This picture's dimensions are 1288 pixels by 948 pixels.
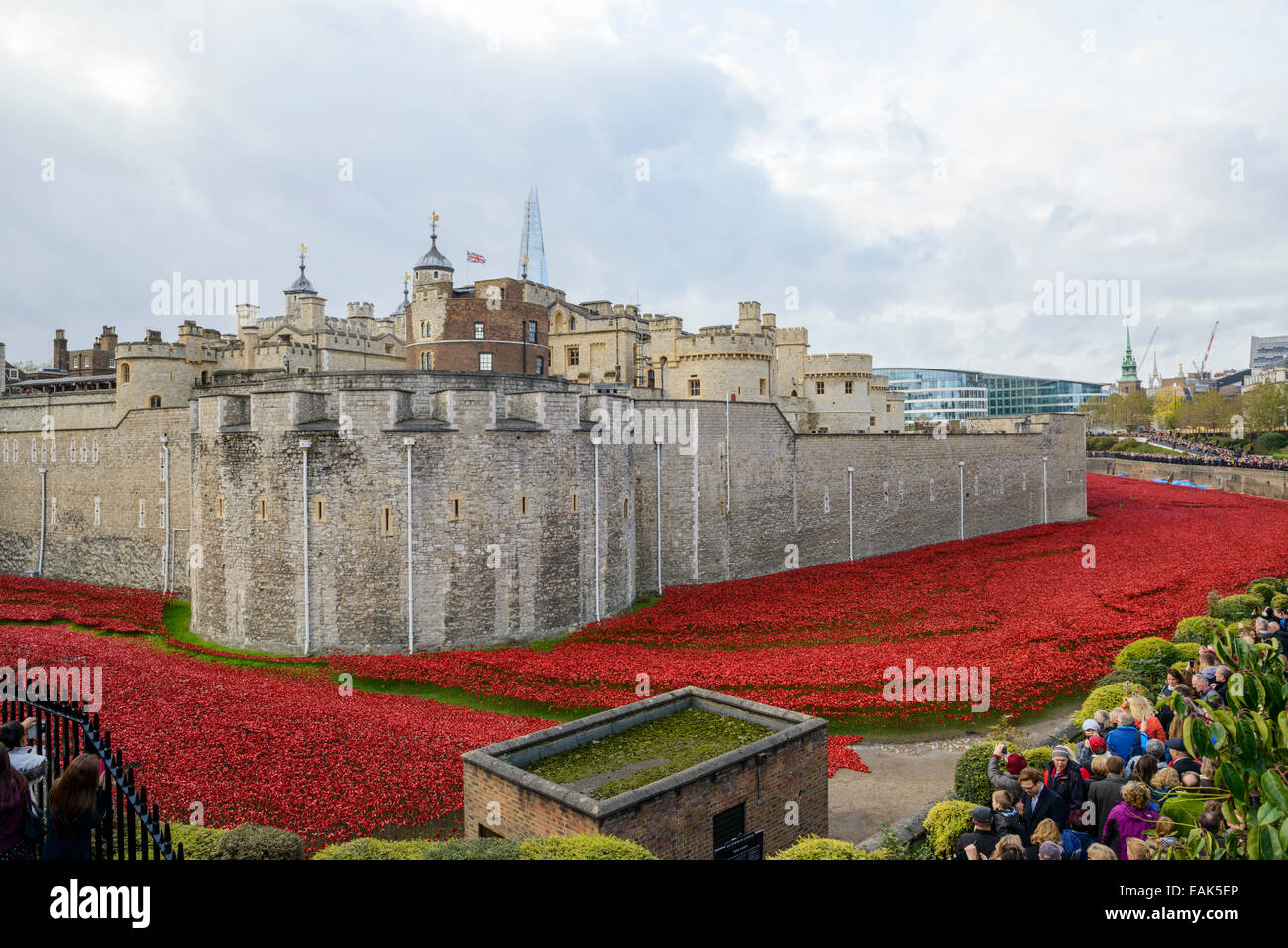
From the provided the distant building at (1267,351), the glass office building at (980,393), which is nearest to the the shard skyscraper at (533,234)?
the glass office building at (980,393)

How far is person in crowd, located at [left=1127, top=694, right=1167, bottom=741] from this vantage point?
1152 cm

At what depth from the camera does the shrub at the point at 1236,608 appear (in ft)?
73.6

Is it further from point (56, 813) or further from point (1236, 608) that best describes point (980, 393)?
point (56, 813)

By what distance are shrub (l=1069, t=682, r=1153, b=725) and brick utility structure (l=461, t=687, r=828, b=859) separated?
5.44 metres

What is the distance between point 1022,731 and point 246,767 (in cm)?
1696

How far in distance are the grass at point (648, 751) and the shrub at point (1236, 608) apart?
16446mm

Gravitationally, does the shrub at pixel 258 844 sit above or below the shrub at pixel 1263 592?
below

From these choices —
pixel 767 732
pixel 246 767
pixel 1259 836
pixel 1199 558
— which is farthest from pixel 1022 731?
pixel 1199 558

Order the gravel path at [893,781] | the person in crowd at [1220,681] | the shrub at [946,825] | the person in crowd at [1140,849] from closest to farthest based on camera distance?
1. the person in crowd at [1140,849]
2. the shrub at [946,825]
3. the person in crowd at [1220,681]
4. the gravel path at [893,781]

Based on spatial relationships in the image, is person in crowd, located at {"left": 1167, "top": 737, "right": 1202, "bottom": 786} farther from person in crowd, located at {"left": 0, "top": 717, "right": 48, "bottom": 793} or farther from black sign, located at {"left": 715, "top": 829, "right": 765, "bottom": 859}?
person in crowd, located at {"left": 0, "top": 717, "right": 48, "bottom": 793}

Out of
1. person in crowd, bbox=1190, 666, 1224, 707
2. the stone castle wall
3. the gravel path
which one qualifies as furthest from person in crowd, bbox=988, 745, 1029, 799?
the stone castle wall

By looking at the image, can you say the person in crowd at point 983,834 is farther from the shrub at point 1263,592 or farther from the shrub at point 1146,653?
the shrub at point 1263,592

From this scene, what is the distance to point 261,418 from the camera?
27.7m
